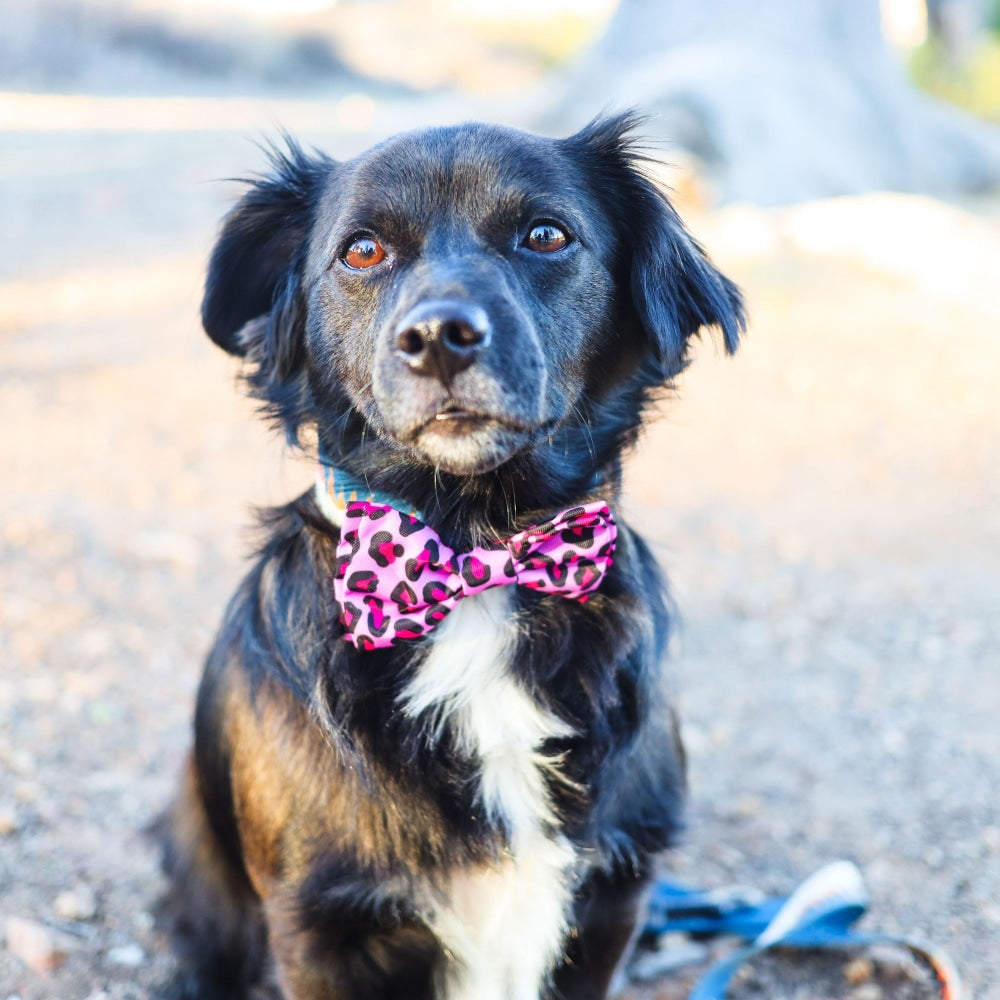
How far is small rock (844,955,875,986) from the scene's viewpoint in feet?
9.56

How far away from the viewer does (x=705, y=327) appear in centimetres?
264

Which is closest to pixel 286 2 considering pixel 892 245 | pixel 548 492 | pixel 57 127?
pixel 57 127

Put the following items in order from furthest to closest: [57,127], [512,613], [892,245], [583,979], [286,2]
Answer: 1. [286,2]
2. [57,127]
3. [892,245]
4. [583,979]
5. [512,613]

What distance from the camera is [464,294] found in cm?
210

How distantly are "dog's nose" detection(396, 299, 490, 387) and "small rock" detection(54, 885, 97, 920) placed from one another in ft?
6.38

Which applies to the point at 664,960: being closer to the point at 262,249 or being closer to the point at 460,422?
the point at 460,422

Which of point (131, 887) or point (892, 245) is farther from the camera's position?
point (892, 245)

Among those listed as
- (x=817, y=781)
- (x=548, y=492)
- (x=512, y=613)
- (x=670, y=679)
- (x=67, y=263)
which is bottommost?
(x=67, y=263)

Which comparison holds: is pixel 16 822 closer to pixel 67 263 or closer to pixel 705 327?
pixel 705 327

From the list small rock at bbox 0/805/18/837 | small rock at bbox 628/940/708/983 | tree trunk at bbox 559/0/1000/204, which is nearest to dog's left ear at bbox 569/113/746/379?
small rock at bbox 628/940/708/983

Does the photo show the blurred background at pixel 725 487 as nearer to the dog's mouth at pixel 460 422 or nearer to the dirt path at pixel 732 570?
the dirt path at pixel 732 570

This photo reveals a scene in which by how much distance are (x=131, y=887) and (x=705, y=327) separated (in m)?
2.23

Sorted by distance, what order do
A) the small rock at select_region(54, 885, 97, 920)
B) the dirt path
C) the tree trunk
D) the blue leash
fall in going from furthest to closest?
the tree trunk < the dirt path < the small rock at select_region(54, 885, 97, 920) < the blue leash

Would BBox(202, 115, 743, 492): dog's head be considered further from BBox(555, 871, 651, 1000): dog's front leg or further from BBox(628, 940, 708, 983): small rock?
BBox(628, 940, 708, 983): small rock
